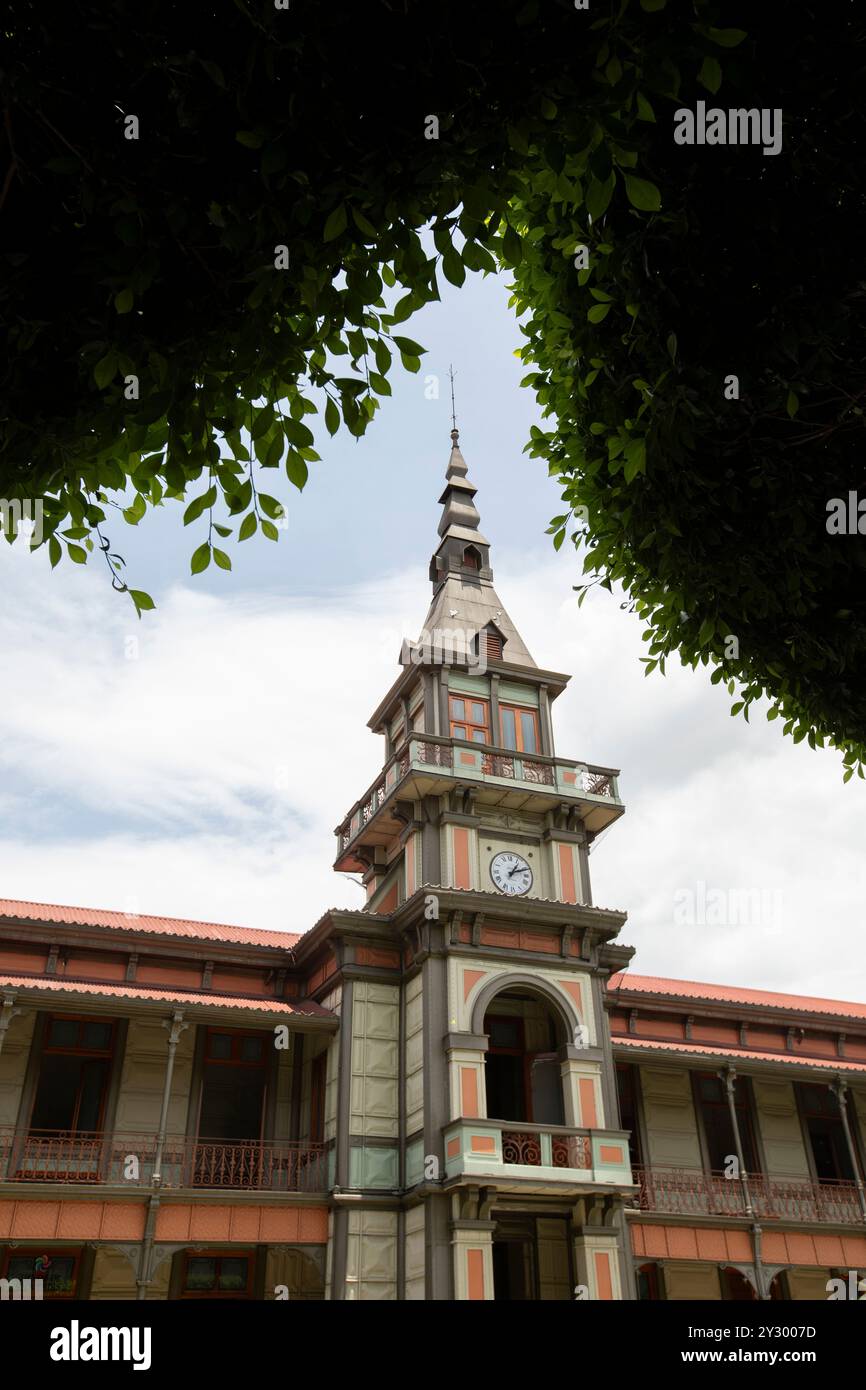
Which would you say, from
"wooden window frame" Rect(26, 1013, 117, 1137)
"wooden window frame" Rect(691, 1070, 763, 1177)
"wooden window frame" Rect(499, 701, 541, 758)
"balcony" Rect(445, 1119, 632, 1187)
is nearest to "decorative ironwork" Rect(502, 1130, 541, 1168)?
"balcony" Rect(445, 1119, 632, 1187)

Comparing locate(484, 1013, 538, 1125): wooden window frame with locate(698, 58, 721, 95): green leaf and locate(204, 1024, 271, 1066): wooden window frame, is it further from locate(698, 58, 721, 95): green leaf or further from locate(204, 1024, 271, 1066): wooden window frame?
locate(698, 58, 721, 95): green leaf

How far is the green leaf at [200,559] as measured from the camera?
5062 mm

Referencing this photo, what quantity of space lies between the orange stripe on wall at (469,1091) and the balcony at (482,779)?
5284mm

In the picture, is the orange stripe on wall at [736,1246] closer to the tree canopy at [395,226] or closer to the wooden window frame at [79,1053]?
the wooden window frame at [79,1053]

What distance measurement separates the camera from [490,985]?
19.9m

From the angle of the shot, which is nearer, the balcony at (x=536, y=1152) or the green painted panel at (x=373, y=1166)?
the balcony at (x=536, y=1152)

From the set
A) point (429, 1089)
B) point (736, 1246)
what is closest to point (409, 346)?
point (429, 1089)

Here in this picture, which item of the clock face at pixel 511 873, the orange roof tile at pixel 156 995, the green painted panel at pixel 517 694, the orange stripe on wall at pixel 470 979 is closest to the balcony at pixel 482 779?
the clock face at pixel 511 873

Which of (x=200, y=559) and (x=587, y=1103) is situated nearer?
(x=200, y=559)

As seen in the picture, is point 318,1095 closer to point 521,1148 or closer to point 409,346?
point 521,1148

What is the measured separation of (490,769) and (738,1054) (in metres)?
8.57

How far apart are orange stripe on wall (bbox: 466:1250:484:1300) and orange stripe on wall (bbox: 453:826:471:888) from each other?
6283 millimetres
